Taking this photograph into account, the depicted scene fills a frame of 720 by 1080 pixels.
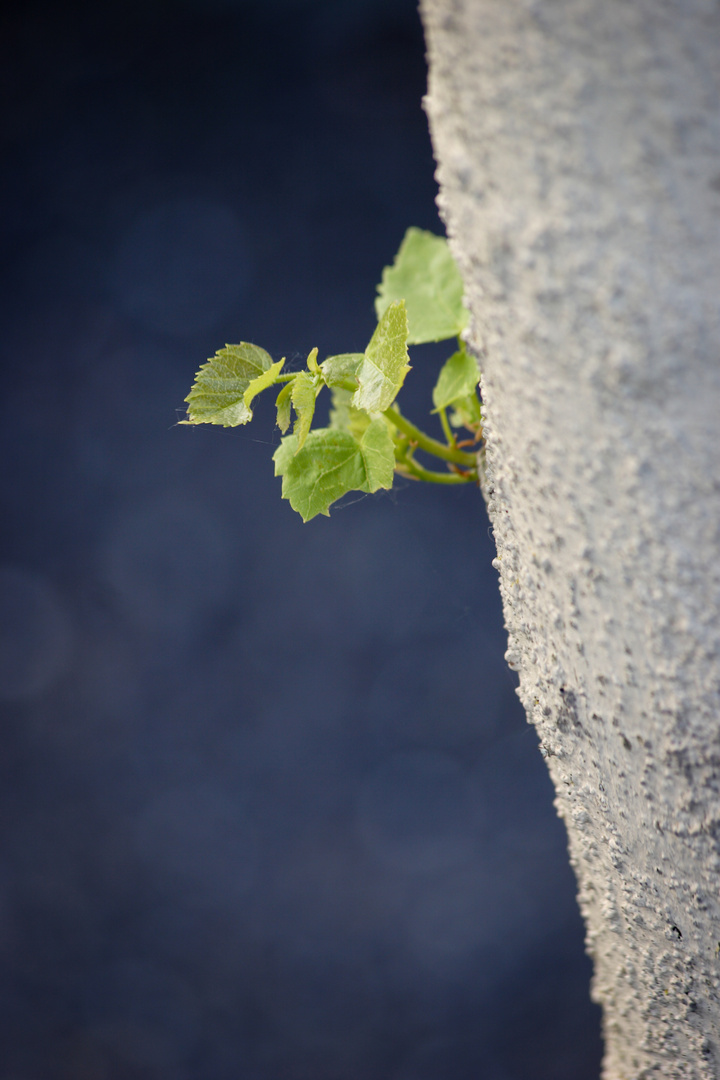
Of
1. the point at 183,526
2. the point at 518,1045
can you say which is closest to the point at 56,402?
the point at 183,526

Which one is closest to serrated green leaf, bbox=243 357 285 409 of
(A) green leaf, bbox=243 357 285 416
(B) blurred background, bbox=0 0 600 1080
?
(A) green leaf, bbox=243 357 285 416

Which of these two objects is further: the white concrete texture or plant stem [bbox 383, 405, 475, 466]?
plant stem [bbox 383, 405, 475, 466]

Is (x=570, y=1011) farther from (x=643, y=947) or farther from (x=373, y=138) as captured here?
(x=373, y=138)

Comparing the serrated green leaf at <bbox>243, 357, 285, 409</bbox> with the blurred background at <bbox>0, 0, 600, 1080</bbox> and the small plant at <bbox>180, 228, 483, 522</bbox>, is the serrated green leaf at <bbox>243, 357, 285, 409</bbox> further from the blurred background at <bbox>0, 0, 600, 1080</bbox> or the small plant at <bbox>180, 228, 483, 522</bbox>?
the blurred background at <bbox>0, 0, 600, 1080</bbox>

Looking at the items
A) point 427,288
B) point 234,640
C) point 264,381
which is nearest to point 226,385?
point 264,381

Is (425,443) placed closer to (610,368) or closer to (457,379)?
(457,379)

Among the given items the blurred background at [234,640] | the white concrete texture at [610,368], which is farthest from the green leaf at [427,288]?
the blurred background at [234,640]
